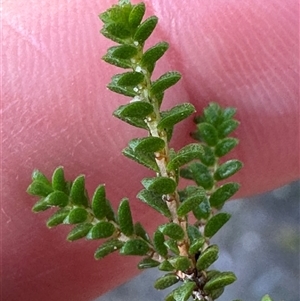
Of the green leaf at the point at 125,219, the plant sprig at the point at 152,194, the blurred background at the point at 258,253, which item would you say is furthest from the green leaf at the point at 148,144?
the blurred background at the point at 258,253

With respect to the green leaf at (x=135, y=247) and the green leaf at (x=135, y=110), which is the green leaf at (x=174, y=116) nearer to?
the green leaf at (x=135, y=110)

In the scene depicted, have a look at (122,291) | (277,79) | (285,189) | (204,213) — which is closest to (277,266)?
(285,189)

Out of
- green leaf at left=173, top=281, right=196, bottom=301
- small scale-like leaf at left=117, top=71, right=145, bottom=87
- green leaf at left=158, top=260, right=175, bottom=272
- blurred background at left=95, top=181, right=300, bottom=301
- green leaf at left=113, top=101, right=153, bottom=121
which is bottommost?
blurred background at left=95, top=181, right=300, bottom=301

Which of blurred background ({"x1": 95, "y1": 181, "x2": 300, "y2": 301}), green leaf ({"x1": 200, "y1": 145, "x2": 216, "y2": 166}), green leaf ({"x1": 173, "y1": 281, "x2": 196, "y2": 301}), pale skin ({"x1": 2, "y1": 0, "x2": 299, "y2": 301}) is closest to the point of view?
green leaf ({"x1": 173, "y1": 281, "x2": 196, "y2": 301})

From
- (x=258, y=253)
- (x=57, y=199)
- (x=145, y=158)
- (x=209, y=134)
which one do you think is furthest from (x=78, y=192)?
(x=258, y=253)

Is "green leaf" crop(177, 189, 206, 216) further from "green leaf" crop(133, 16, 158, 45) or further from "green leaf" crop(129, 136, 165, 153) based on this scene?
"green leaf" crop(133, 16, 158, 45)

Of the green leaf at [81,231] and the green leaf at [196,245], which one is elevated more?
the green leaf at [81,231]

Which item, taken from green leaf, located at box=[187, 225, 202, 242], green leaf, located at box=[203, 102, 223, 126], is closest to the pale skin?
green leaf, located at box=[203, 102, 223, 126]
